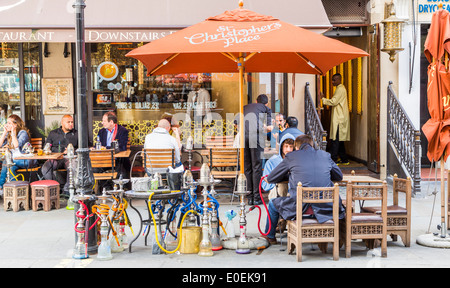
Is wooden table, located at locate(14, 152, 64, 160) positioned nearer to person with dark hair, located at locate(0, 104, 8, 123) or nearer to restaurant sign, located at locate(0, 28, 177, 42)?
restaurant sign, located at locate(0, 28, 177, 42)

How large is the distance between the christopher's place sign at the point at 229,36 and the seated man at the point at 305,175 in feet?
4.29

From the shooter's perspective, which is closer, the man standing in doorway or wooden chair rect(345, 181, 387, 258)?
wooden chair rect(345, 181, 387, 258)

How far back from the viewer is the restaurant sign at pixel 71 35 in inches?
415

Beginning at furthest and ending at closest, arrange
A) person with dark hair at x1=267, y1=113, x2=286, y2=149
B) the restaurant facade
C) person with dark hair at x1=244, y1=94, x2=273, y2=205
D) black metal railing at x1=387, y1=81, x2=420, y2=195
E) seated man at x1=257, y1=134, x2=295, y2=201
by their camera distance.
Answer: the restaurant facade
black metal railing at x1=387, y1=81, x2=420, y2=195
person with dark hair at x1=267, y1=113, x2=286, y2=149
person with dark hair at x1=244, y1=94, x2=273, y2=205
seated man at x1=257, y1=134, x2=295, y2=201

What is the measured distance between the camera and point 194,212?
767cm

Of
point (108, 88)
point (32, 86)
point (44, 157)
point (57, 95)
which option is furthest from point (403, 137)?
point (32, 86)

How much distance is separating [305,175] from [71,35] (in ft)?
17.5

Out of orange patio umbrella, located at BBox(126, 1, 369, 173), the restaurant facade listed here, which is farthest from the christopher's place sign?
the restaurant facade

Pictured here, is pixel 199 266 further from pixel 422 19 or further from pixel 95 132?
pixel 422 19

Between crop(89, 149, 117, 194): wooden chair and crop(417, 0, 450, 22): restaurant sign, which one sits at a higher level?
crop(417, 0, 450, 22): restaurant sign

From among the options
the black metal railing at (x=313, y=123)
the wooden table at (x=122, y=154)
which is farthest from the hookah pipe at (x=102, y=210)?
the black metal railing at (x=313, y=123)

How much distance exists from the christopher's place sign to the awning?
147 inches

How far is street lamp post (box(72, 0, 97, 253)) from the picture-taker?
7352 millimetres

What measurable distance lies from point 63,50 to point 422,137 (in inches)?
302
